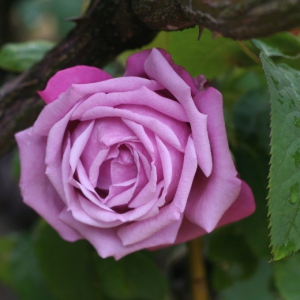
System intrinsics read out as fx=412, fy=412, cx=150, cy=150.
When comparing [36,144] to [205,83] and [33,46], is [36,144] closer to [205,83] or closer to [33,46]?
[205,83]

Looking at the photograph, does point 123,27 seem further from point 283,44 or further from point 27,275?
point 27,275

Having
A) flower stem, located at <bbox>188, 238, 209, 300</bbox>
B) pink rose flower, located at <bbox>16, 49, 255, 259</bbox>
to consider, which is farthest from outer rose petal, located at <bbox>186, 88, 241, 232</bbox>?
flower stem, located at <bbox>188, 238, 209, 300</bbox>

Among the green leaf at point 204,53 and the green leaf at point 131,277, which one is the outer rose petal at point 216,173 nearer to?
the green leaf at point 204,53

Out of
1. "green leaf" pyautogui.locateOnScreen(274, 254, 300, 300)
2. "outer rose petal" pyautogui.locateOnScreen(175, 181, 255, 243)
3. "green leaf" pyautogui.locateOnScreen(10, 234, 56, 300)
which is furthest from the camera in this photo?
"green leaf" pyautogui.locateOnScreen(10, 234, 56, 300)

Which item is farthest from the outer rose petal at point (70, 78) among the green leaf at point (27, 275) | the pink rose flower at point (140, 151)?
the green leaf at point (27, 275)

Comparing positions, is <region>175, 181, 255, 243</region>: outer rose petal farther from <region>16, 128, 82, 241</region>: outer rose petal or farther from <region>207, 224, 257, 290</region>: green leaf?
<region>207, 224, 257, 290</region>: green leaf

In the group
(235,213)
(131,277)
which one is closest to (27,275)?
(131,277)
